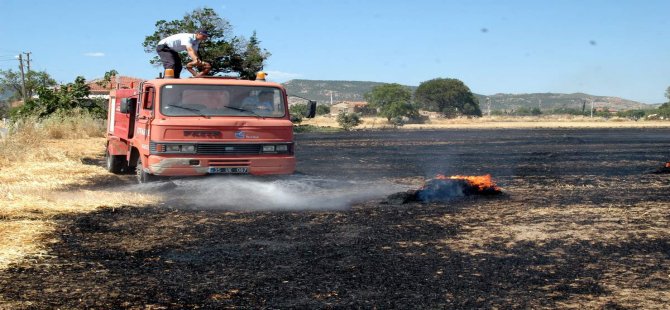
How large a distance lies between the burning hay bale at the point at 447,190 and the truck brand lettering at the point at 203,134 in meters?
3.15

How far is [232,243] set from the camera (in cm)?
784

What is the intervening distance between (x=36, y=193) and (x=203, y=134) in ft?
9.50

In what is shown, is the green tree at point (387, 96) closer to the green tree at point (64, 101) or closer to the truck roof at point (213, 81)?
the green tree at point (64, 101)

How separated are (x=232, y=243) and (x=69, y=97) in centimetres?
3342

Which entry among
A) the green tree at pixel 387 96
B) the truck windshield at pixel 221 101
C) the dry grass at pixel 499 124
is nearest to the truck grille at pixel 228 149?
the truck windshield at pixel 221 101

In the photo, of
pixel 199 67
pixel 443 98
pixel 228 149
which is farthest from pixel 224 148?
pixel 443 98

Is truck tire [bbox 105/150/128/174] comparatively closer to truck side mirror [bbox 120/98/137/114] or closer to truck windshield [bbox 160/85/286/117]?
truck side mirror [bbox 120/98/137/114]

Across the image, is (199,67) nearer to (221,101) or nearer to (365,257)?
(221,101)

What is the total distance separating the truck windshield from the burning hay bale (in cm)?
291

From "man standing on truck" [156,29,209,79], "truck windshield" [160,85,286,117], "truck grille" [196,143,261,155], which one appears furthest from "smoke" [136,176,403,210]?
"man standing on truck" [156,29,209,79]

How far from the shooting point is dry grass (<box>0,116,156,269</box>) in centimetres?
766

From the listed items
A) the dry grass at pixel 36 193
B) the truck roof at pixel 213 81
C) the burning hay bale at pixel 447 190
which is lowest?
the dry grass at pixel 36 193

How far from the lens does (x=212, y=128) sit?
12.1 metres

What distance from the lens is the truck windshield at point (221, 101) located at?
40.1ft
